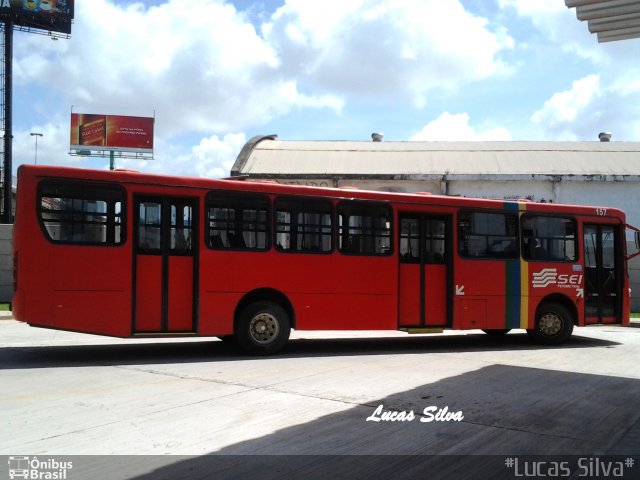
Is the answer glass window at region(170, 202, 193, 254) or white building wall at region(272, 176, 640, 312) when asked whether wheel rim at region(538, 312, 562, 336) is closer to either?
glass window at region(170, 202, 193, 254)

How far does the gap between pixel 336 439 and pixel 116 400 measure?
2773mm

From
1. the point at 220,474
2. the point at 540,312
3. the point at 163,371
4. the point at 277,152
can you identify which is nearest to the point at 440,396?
the point at 220,474

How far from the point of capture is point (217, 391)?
23.5 feet

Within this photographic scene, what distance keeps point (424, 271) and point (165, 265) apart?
487 cm

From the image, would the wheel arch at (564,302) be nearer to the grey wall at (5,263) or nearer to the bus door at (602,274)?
the bus door at (602,274)

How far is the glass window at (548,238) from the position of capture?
12.0m

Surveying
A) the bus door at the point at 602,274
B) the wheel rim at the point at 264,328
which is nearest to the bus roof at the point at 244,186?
the bus door at the point at 602,274

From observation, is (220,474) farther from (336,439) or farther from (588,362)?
(588,362)

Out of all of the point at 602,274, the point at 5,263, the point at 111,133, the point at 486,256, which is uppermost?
the point at 111,133

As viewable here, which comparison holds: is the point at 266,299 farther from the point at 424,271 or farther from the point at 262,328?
the point at 424,271

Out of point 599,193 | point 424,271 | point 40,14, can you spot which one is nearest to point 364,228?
point 424,271

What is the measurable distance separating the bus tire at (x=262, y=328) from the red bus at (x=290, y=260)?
20 millimetres

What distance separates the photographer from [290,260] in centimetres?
1019

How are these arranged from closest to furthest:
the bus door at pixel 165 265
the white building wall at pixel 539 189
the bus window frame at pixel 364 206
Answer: the bus door at pixel 165 265, the bus window frame at pixel 364 206, the white building wall at pixel 539 189
